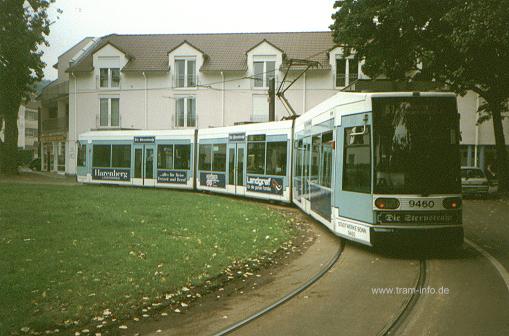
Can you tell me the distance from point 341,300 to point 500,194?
24.5 m

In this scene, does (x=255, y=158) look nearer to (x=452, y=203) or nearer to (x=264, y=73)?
(x=452, y=203)

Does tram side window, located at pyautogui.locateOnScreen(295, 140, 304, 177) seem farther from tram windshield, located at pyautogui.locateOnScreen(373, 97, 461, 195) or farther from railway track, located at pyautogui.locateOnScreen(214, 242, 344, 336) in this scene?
tram windshield, located at pyautogui.locateOnScreen(373, 97, 461, 195)

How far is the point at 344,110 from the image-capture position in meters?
11.8

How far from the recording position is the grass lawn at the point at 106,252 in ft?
24.1

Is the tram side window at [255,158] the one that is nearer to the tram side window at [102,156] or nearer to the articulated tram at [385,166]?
the articulated tram at [385,166]

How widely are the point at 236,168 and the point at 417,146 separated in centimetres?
1434

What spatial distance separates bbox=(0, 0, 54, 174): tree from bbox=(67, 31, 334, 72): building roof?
7.18m

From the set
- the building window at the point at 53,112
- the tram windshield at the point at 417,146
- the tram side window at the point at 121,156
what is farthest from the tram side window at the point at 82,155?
the building window at the point at 53,112

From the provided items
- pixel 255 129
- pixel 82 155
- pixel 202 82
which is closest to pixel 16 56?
pixel 82 155

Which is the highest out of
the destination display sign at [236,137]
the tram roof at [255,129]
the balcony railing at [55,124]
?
the balcony railing at [55,124]

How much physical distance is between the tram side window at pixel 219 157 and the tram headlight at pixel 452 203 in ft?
51.4

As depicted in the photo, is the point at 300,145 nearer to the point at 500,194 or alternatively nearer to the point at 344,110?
the point at 344,110

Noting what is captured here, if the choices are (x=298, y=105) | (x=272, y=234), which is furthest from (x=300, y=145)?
(x=298, y=105)

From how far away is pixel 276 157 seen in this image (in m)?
21.5
